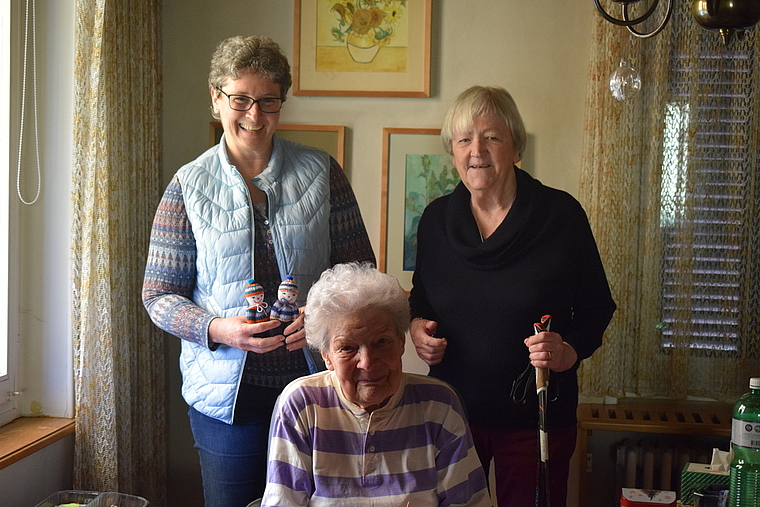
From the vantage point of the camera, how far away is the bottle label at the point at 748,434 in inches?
58.2

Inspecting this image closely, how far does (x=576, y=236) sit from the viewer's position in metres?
1.85

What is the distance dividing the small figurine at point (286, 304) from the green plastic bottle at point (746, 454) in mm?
1034

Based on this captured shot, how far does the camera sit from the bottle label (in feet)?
4.85

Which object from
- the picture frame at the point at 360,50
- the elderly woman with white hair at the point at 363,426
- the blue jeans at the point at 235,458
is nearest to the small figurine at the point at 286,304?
the elderly woman with white hair at the point at 363,426

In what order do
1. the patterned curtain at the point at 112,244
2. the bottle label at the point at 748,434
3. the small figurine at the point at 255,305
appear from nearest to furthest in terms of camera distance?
the bottle label at the point at 748,434
the small figurine at the point at 255,305
the patterned curtain at the point at 112,244

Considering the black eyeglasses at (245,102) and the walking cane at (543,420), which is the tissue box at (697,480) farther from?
the black eyeglasses at (245,102)

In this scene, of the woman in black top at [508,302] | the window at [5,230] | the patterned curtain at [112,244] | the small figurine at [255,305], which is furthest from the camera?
the patterned curtain at [112,244]

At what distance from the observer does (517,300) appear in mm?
1808

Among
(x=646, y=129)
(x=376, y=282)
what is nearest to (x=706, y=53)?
(x=646, y=129)

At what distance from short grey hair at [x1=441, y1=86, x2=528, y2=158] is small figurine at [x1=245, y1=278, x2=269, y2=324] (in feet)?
2.25

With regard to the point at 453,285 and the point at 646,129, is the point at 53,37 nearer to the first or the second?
the point at 453,285

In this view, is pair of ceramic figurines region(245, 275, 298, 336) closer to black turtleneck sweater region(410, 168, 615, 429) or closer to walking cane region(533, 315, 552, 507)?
black turtleneck sweater region(410, 168, 615, 429)

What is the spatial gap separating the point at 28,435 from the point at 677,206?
97.9 inches

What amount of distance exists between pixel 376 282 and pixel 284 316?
25cm
